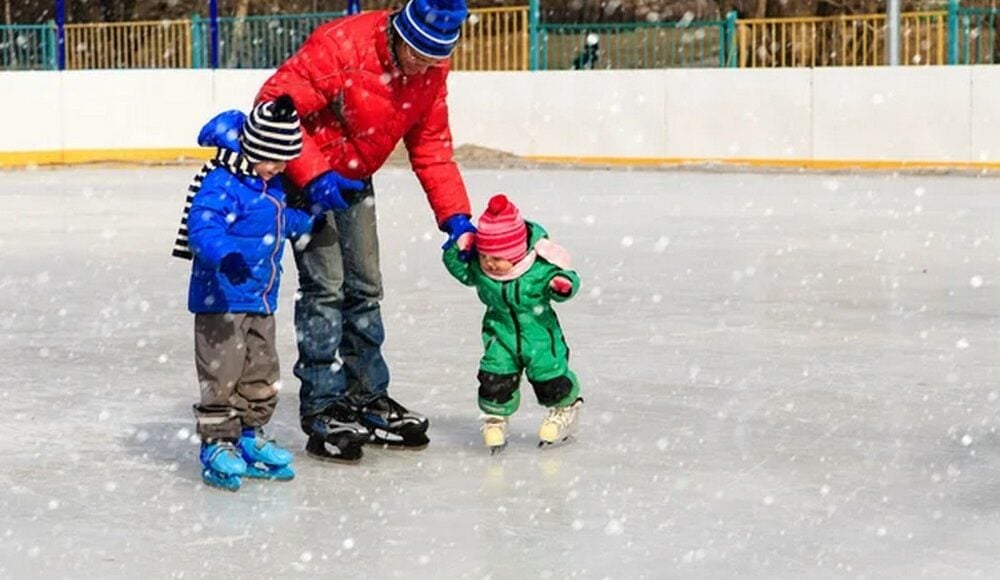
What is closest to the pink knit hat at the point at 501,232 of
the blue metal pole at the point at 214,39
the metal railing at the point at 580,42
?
the metal railing at the point at 580,42

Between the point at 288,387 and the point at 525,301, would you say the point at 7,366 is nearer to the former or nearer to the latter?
the point at 288,387

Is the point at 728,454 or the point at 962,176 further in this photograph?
the point at 962,176

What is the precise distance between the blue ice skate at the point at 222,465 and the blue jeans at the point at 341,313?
0.50 m

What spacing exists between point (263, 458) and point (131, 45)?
19.7m

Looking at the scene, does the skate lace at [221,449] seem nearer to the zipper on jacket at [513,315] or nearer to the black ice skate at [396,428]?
the black ice skate at [396,428]

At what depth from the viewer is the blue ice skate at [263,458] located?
4.92m

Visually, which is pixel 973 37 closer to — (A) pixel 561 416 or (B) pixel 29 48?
(B) pixel 29 48

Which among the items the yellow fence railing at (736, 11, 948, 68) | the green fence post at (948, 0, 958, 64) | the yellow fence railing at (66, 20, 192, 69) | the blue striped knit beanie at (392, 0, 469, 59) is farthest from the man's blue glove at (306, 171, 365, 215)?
the yellow fence railing at (66, 20, 192, 69)

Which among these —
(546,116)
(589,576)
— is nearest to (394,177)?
(546,116)

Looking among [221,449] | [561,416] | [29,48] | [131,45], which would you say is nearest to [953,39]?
[131,45]

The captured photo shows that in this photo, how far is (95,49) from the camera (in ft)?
80.6

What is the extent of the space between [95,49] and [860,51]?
953 cm

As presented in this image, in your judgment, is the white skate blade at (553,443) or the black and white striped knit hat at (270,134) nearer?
the black and white striped knit hat at (270,134)

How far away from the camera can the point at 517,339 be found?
17.4 feet
